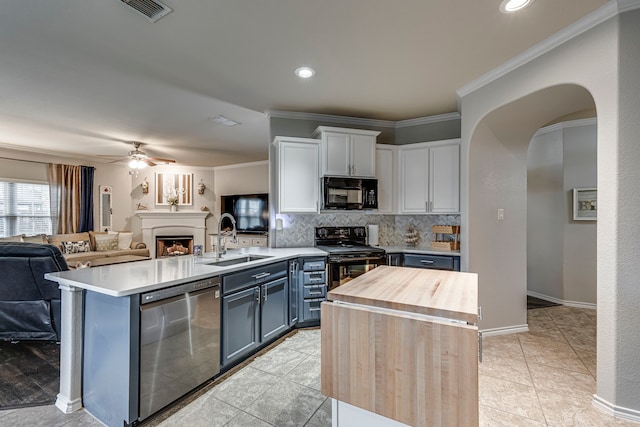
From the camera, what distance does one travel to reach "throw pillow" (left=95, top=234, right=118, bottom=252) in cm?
659

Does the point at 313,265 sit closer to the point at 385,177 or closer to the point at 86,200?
the point at 385,177

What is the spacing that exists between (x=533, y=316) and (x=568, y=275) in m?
1.08

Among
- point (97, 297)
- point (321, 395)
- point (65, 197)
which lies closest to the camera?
point (97, 297)

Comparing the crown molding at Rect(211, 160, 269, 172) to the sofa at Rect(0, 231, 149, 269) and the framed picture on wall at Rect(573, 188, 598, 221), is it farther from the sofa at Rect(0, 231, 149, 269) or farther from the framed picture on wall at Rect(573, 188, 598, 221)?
the framed picture on wall at Rect(573, 188, 598, 221)

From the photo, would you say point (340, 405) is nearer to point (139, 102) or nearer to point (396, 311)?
point (396, 311)

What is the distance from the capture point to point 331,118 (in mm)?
4133

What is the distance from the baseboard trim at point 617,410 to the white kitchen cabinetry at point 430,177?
2.17 meters

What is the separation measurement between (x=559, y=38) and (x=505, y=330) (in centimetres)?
284

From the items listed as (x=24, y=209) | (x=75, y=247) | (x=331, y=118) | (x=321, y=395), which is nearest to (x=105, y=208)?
(x=75, y=247)

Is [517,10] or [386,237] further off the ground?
[517,10]

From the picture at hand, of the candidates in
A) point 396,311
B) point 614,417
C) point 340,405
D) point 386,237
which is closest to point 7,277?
point 340,405

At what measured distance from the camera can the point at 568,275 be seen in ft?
14.2

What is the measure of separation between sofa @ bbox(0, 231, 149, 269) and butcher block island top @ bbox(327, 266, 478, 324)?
6.26 metres

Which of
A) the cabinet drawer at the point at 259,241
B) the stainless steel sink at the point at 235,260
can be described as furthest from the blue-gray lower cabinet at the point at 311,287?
the cabinet drawer at the point at 259,241
